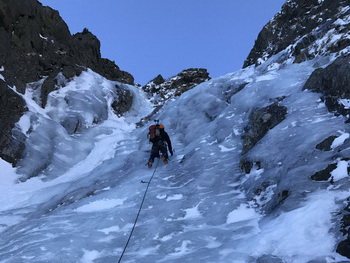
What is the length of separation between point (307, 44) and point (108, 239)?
11446 mm

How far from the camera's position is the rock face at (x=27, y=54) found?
14013 mm

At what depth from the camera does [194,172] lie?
348 inches

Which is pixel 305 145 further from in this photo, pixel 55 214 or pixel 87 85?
pixel 87 85

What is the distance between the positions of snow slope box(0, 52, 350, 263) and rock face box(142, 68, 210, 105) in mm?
19550

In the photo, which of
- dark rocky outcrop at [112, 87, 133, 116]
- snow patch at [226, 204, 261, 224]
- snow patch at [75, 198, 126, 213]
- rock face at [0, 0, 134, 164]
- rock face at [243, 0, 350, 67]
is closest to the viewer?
Result: snow patch at [226, 204, 261, 224]

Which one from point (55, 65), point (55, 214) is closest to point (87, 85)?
point (55, 65)

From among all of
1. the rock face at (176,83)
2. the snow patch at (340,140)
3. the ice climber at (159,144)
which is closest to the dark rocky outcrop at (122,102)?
the rock face at (176,83)

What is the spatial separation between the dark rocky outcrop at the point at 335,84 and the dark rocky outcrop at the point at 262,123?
1.07 meters

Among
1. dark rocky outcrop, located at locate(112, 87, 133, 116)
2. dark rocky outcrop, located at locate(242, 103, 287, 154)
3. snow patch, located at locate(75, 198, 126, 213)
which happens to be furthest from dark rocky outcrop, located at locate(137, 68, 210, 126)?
snow patch, located at locate(75, 198, 126, 213)

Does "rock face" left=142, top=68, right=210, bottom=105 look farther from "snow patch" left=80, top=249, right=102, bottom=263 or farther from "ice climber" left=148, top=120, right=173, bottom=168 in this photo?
"snow patch" left=80, top=249, right=102, bottom=263

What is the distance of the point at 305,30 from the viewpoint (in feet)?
64.2

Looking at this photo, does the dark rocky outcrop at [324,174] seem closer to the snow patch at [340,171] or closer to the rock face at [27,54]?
the snow patch at [340,171]

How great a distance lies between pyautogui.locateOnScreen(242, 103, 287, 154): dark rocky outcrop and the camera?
8734 mm

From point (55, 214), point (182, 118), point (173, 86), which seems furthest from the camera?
point (173, 86)
